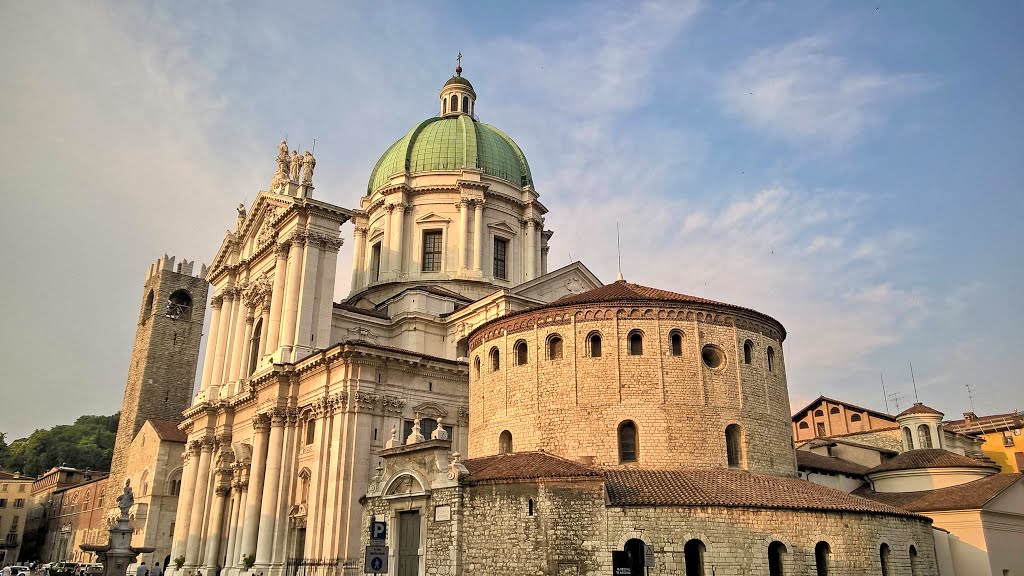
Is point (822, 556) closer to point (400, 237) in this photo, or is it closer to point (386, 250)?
point (400, 237)

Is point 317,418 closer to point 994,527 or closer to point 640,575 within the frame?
point 640,575

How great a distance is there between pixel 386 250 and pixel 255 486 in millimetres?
16405

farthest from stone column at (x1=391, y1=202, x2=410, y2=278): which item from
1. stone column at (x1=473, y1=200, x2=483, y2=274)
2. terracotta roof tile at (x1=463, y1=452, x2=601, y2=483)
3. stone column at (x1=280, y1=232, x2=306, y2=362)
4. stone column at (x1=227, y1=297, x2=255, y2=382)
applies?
terracotta roof tile at (x1=463, y1=452, x2=601, y2=483)

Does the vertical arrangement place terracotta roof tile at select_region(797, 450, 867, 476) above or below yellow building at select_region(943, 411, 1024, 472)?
below

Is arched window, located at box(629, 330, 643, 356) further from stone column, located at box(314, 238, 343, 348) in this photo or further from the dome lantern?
the dome lantern

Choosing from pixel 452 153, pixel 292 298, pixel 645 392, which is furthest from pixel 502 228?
pixel 645 392

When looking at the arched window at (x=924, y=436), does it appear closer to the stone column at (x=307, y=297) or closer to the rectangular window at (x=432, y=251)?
the rectangular window at (x=432, y=251)

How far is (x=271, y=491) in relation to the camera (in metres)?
35.6

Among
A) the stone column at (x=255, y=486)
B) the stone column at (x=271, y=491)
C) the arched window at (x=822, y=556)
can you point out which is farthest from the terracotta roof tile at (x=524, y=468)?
the stone column at (x=255, y=486)

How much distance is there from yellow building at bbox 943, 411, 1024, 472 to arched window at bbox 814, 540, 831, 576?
125 ft

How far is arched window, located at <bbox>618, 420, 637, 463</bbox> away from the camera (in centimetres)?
→ 2605

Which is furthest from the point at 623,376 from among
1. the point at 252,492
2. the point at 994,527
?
the point at 252,492

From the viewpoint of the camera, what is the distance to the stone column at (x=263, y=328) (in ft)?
134

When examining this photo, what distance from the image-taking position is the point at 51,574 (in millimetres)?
40219
